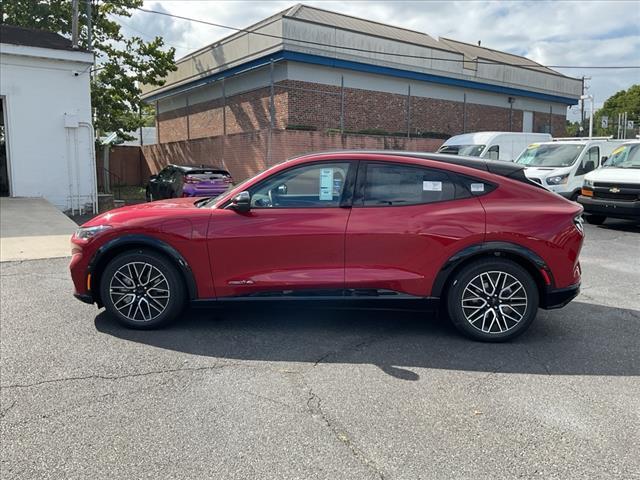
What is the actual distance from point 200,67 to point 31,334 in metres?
23.3

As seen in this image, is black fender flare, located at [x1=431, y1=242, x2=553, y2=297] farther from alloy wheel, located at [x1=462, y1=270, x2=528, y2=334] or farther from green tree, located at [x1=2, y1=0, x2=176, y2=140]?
green tree, located at [x1=2, y1=0, x2=176, y2=140]

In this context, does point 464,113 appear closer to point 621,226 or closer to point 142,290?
point 621,226

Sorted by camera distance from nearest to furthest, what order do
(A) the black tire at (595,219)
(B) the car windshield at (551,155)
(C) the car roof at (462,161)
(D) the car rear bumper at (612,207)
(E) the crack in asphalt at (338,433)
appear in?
(E) the crack in asphalt at (338,433)
(C) the car roof at (462,161)
(D) the car rear bumper at (612,207)
(A) the black tire at (595,219)
(B) the car windshield at (551,155)

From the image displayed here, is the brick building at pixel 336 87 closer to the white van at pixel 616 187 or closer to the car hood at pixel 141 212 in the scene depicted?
the white van at pixel 616 187

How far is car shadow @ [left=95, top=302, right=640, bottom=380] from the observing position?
4.24 m

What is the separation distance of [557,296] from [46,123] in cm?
1427

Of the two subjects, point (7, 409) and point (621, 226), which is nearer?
point (7, 409)

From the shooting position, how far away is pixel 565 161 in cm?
1362

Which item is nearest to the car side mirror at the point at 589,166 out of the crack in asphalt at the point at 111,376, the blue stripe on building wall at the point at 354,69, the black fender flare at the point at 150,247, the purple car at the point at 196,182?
the purple car at the point at 196,182

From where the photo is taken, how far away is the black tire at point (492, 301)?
4.59 meters

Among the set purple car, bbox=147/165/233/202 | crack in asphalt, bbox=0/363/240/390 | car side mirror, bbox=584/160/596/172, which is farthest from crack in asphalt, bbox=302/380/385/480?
car side mirror, bbox=584/160/596/172

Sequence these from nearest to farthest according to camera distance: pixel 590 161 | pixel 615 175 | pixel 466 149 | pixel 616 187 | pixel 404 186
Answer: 1. pixel 404 186
2. pixel 616 187
3. pixel 615 175
4. pixel 590 161
5. pixel 466 149

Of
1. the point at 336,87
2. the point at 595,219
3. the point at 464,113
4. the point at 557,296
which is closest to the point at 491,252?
the point at 557,296

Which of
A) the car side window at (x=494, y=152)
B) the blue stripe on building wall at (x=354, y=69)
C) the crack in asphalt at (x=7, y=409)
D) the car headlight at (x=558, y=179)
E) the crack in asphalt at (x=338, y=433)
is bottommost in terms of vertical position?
the crack in asphalt at (x=338, y=433)
